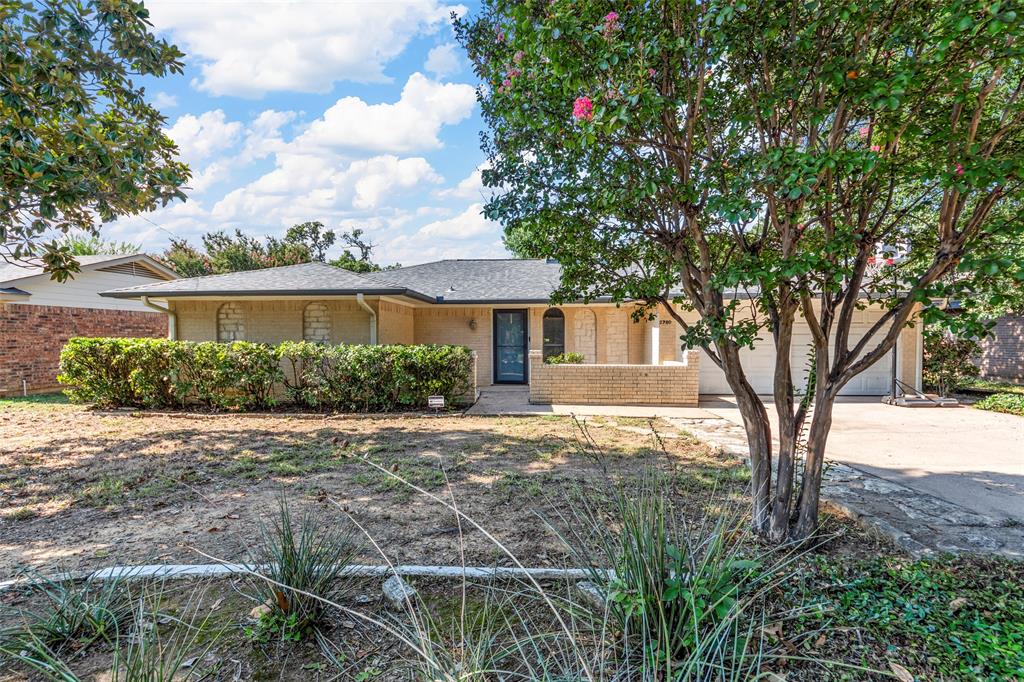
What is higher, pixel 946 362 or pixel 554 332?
pixel 554 332

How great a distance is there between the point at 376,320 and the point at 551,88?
8.64 m

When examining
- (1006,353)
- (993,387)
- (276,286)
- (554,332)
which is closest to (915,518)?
(554,332)

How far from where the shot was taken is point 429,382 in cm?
993

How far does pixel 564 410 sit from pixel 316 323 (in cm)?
617

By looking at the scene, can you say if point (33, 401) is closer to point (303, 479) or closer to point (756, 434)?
point (303, 479)

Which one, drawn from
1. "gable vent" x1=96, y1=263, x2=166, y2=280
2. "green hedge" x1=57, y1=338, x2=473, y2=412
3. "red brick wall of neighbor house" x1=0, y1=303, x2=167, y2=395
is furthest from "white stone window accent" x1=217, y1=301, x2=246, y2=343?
"gable vent" x1=96, y1=263, x2=166, y2=280

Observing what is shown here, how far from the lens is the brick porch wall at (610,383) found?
1120 centimetres

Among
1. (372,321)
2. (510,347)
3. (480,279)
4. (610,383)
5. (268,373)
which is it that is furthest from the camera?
(480,279)

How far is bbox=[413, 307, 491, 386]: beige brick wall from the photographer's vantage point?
1441 centimetres

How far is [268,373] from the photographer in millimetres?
9828

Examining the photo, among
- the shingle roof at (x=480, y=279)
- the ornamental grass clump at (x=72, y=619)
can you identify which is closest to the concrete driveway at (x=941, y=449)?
the shingle roof at (x=480, y=279)

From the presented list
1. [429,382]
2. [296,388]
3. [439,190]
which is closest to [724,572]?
[429,382]

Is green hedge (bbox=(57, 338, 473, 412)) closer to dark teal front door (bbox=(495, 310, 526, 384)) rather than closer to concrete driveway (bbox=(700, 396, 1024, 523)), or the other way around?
dark teal front door (bbox=(495, 310, 526, 384))

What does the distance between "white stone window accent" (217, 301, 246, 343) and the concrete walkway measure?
234 inches
